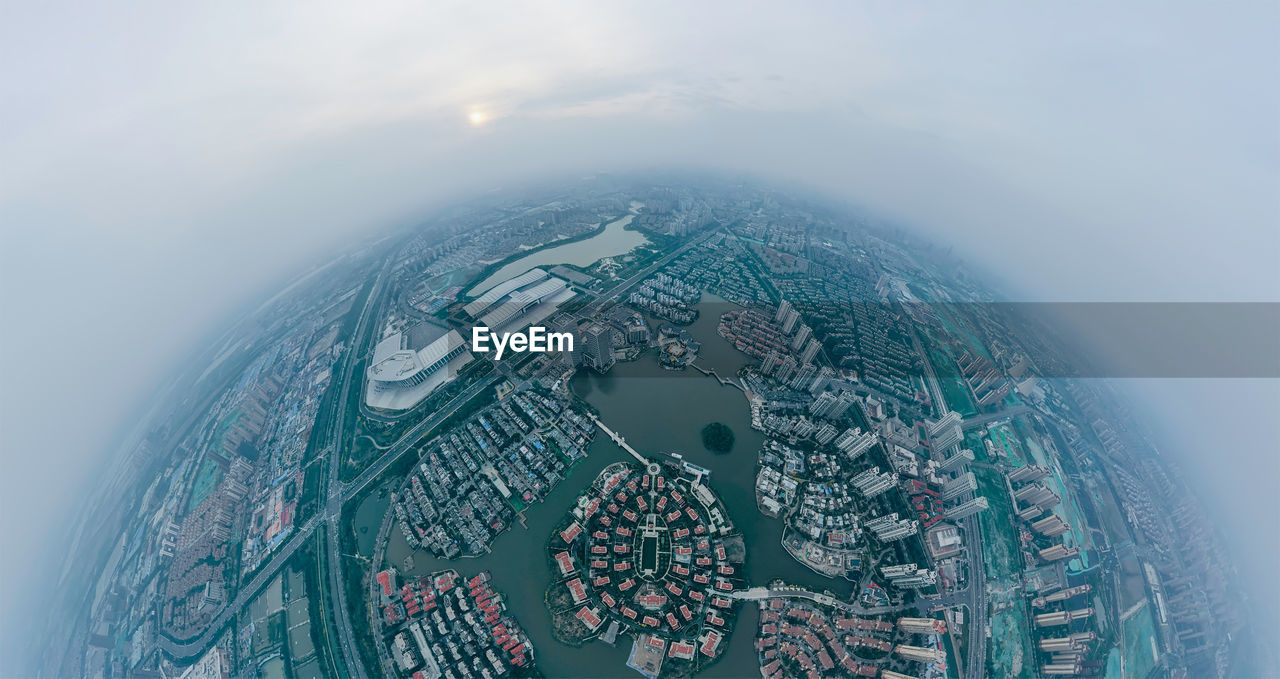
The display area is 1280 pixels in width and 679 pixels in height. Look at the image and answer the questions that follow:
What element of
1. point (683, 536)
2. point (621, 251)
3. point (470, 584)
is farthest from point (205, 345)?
point (683, 536)

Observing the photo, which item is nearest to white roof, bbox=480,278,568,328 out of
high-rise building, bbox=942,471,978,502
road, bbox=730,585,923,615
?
road, bbox=730,585,923,615

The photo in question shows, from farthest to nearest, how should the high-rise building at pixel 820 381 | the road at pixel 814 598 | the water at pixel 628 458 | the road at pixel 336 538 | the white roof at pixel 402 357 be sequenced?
the white roof at pixel 402 357
the high-rise building at pixel 820 381
the road at pixel 814 598
the road at pixel 336 538
the water at pixel 628 458

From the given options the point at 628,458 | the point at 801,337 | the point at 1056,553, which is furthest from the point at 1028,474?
the point at 628,458

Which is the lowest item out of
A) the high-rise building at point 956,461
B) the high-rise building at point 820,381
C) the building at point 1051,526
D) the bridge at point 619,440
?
the building at point 1051,526

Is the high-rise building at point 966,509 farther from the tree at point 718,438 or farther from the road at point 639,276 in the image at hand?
the road at point 639,276

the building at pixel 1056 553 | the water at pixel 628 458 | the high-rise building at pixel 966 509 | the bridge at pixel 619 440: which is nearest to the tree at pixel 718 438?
the water at pixel 628 458

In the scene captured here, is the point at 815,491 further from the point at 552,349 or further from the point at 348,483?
the point at 348,483
